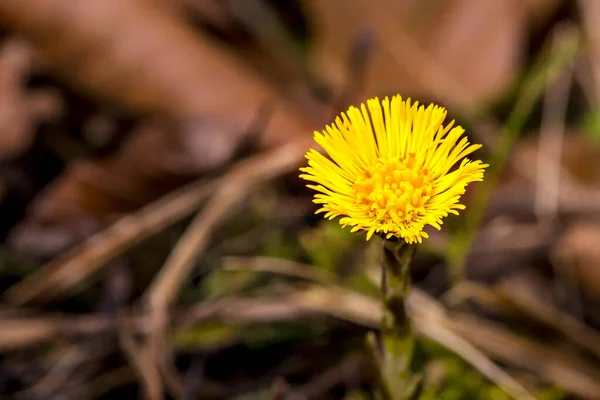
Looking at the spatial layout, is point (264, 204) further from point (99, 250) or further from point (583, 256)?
point (583, 256)

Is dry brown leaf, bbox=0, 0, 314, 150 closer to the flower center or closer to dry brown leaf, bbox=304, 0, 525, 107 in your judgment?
dry brown leaf, bbox=304, 0, 525, 107

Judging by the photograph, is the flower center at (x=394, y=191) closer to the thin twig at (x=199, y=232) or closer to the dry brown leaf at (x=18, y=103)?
the thin twig at (x=199, y=232)

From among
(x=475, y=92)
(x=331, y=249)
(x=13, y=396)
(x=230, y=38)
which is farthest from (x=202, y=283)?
(x=475, y=92)

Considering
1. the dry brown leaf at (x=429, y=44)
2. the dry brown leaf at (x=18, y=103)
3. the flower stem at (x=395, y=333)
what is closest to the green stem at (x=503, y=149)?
the dry brown leaf at (x=429, y=44)

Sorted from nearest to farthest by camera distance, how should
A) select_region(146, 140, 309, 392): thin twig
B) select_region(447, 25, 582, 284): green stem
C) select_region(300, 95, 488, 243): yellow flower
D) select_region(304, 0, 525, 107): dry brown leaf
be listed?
1. select_region(300, 95, 488, 243): yellow flower
2. select_region(146, 140, 309, 392): thin twig
3. select_region(447, 25, 582, 284): green stem
4. select_region(304, 0, 525, 107): dry brown leaf

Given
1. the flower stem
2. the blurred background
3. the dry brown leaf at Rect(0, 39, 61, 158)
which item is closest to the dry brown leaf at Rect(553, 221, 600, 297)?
the blurred background

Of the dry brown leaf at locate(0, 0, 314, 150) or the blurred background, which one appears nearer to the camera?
the blurred background

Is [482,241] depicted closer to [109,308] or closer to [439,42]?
[439,42]

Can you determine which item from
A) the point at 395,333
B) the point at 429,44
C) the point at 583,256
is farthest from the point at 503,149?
the point at 395,333
